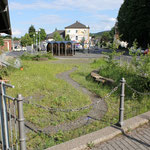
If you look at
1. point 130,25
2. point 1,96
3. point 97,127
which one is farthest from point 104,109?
point 130,25

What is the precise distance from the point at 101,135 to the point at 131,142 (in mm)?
583

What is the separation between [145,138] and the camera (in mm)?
3586

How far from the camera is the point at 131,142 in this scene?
11.2ft

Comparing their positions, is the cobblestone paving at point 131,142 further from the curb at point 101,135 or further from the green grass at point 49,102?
the green grass at point 49,102

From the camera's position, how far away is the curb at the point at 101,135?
3.10 metres

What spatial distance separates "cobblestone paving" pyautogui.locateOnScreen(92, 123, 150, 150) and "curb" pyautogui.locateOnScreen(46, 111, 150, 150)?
0.10 metres

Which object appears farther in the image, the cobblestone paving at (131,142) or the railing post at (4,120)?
the cobblestone paving at (131,142)

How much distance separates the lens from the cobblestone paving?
3240mm

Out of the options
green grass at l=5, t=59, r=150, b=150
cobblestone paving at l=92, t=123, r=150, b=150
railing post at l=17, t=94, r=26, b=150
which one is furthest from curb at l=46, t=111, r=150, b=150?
railing post at l=17, t=94, r=26, b=150

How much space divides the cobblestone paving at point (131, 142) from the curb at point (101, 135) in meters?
0.10

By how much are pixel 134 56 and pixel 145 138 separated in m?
4.40

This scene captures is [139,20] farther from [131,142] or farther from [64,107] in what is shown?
[131,142]

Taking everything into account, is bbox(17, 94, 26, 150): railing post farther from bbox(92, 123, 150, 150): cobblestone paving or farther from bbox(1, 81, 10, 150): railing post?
bbox(92, 123, 150, 150): cobblestone paving

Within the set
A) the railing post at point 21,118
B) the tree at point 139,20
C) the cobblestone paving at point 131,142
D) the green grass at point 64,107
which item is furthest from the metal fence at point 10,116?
the tree at point 139,20
